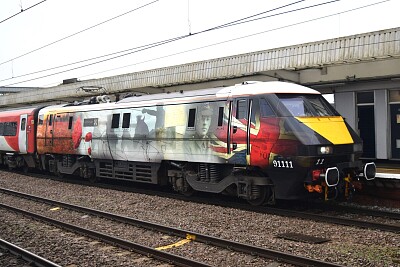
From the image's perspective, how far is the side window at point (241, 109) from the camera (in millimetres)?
10836

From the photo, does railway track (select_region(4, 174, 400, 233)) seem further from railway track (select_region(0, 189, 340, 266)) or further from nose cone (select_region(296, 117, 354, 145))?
railway track (select_region(0, 189, 340, 266))

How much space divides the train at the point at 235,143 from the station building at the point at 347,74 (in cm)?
246

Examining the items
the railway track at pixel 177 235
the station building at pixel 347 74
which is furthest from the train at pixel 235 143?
the railway track at pixel 177 235

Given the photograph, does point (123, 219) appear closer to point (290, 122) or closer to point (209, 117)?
point (209, 117)

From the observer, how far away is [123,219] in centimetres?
1014

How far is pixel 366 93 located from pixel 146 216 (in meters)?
10.4

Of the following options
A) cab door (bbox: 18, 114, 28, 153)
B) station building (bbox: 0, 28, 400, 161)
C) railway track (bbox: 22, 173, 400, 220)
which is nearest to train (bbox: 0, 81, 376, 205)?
railway track (bbox: 22, 173, 400, 220)

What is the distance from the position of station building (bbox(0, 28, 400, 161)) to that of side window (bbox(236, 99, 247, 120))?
480 centimetres

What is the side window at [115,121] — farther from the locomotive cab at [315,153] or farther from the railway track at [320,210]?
the locomotive cab at [315,153]

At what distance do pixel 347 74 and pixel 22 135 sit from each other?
14.3 m

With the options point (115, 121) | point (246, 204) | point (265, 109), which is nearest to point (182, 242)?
point (246, 204)

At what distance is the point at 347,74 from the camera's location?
15711 millimetres

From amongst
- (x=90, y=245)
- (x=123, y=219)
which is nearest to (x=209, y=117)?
(x=123, y=219)

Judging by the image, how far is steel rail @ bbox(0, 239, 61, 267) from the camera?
7186mm
